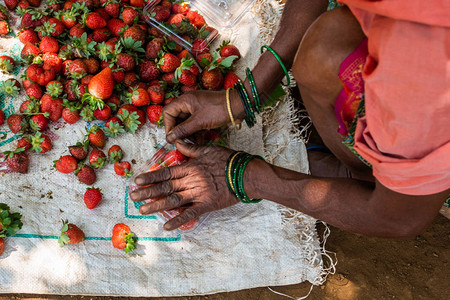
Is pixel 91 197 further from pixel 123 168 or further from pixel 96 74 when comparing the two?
pixel 96 74

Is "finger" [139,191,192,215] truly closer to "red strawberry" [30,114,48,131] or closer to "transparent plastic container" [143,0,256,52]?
"red strawberry" [30,114,48,131]

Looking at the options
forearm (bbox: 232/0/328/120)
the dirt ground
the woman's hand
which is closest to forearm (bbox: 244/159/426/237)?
the woman's hand

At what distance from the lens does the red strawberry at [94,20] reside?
6.98ft

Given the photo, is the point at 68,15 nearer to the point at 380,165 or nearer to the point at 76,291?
the point at 76,291

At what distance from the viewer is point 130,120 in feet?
6.63

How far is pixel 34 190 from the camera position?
193cm

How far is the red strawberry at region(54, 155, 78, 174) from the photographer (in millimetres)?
1916

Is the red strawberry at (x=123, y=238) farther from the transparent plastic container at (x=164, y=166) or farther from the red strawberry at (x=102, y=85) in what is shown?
the red strawberry at (x=102, y=85)

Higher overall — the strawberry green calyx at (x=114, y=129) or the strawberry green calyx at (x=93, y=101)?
the strawberry green calyx at (x=93, y=101)

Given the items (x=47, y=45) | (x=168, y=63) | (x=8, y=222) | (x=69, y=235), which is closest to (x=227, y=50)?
(x=168, y=63)

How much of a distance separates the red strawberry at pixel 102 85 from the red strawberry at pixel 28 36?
0.48 m

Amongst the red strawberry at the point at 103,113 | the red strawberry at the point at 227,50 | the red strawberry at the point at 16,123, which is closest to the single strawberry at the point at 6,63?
the red strawberry at the point at 16,123

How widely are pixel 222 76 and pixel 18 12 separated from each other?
3.86 feet

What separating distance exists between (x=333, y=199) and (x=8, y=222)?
1.36m
